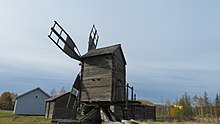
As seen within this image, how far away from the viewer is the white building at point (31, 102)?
37562 millimetres

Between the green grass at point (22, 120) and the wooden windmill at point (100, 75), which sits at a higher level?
the wooden windmill at point (100, 75)

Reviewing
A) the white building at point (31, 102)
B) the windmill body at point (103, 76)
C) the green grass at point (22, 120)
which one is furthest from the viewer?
the white building at point (31, 102)

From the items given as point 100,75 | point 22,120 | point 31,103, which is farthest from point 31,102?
point 100,75

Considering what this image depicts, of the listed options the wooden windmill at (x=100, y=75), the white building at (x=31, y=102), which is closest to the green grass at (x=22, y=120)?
the white building at (x=31, y=102)

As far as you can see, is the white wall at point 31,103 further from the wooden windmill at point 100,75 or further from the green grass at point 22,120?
the wooden windmill at point 100,75

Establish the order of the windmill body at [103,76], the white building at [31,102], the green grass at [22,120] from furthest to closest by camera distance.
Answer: the white building at [31,102], the green grass at [22,120], the windmill body at [103,76]

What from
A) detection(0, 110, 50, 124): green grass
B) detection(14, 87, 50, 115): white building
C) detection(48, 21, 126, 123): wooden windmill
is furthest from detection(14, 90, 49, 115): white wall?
detection(48, 21, 126, 123): wooden windmill

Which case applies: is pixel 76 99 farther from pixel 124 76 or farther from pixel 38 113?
pixel 38 113

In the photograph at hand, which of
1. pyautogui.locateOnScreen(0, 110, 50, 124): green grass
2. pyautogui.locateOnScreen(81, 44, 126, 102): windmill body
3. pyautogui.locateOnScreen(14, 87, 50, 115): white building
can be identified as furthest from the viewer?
pyautogui.locateOnScreen(14, 87, 50, 115): white building

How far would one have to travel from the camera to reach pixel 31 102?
128 feet

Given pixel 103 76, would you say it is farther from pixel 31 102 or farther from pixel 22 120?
pixel 31 102

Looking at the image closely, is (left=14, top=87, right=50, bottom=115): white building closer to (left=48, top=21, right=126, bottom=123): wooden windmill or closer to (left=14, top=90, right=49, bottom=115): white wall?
(left=14, top=90, right=49, bottom=115): white wall

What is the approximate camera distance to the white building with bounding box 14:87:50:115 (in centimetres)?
3756

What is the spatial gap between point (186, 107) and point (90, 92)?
46.3 metres
